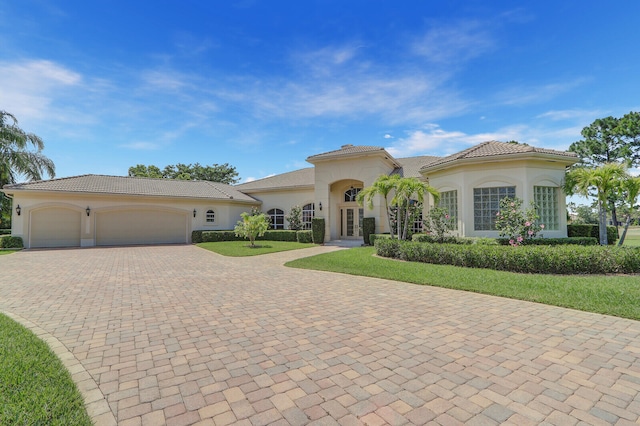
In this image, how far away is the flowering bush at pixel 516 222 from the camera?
12.2m

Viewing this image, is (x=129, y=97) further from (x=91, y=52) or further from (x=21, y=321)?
(x=21, y=321)

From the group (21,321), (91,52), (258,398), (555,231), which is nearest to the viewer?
(258,398)

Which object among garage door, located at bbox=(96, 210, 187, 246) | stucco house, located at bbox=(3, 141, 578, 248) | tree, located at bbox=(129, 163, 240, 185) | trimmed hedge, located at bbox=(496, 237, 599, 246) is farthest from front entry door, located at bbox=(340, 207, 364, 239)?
tree, located at bbox=(129, 163, 240, 185)

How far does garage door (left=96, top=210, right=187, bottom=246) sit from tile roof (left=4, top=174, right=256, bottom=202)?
1.66 m

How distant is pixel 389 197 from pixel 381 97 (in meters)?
7.28

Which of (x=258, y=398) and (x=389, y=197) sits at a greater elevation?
(x=389, y=197)

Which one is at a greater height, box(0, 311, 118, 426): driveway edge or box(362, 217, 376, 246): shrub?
box(362, 217, 376, 246): shrub

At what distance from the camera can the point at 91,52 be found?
10617 mm

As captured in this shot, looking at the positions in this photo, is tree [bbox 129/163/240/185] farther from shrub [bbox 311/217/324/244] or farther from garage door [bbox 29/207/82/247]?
shrub [bbox 311/217/324/244]

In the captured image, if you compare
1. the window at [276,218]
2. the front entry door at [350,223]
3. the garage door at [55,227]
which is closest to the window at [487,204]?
the front entry door at [350,223]

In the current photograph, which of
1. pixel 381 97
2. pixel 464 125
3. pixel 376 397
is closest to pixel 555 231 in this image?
pixel 464 125

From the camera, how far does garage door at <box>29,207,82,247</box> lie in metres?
20.0

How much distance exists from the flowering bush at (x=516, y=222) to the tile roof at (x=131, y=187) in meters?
19.7

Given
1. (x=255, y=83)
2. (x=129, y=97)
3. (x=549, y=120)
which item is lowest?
(x=549, y=120)
